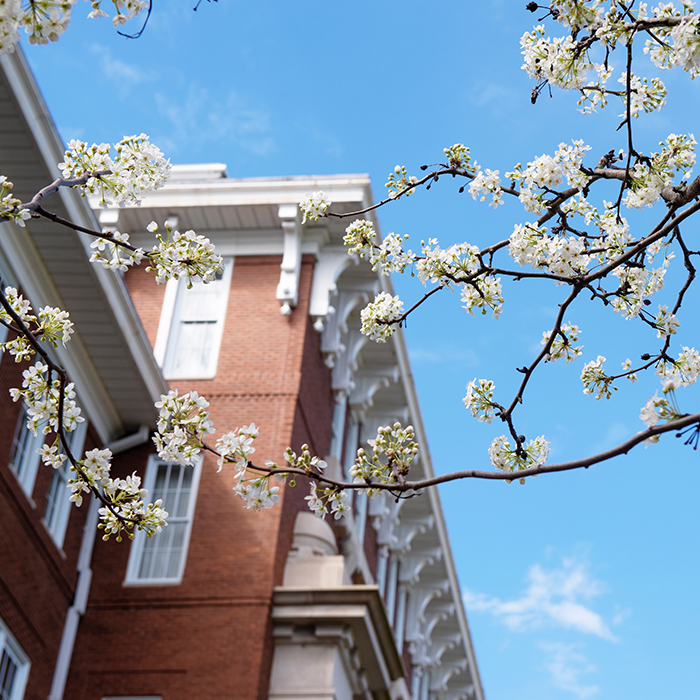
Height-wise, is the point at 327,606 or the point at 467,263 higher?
the point at 327,606

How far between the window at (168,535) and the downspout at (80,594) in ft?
1.75

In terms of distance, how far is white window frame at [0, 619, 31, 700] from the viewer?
13.7m

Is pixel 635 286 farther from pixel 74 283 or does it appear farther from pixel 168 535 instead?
pixel 168 535

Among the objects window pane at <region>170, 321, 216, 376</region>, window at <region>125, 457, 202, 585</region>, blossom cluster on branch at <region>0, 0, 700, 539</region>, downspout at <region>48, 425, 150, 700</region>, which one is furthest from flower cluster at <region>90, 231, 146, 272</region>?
window pane at <region>170, 321, 216, 376</region>

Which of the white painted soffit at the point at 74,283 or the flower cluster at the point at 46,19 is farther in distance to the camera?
the white painted soffit at the point at 74,283

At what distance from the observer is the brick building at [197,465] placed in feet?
47.1

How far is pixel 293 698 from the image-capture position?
15.3 meters

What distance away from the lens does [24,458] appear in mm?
14570

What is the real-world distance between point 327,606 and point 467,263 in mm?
10340

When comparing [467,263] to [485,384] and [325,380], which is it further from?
[325,380]

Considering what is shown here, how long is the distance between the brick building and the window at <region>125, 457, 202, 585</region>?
3cm

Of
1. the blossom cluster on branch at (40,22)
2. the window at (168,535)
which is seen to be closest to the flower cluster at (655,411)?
the blossom cluster on branch at (40,22)

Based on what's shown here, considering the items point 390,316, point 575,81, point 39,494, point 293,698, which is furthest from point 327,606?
point 575,81

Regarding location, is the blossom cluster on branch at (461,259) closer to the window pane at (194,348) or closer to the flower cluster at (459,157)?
the flower cluster at (459,157)
